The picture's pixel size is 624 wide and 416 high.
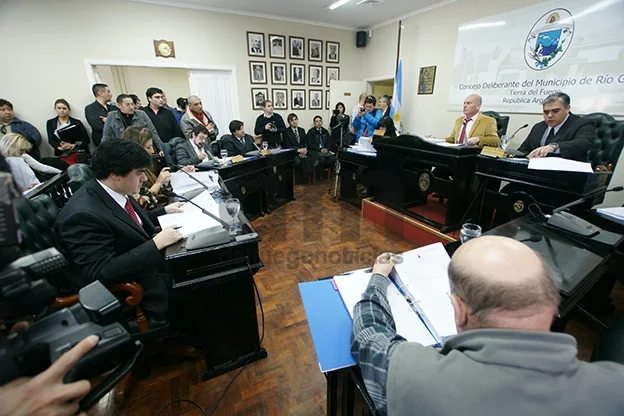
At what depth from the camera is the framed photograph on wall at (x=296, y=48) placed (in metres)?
5.39

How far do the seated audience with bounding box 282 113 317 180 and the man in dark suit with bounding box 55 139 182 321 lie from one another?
12.9 feet

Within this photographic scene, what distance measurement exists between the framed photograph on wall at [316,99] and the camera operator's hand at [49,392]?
240 inches

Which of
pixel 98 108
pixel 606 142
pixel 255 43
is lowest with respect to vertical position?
pixel 606 142

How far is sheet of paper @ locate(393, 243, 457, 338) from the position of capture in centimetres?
84

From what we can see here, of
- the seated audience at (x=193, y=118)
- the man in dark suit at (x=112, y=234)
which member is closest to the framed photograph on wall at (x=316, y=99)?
the seated audience at (x=193, y=118)

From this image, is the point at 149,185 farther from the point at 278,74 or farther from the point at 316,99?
the point at 316,99

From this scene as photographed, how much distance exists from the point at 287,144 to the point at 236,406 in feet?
15.1

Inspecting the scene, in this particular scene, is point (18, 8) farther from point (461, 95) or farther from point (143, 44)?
point (461, 95)

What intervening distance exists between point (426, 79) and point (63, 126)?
5750 millimetres

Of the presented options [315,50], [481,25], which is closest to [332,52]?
[315,50]

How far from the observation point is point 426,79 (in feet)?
15.7

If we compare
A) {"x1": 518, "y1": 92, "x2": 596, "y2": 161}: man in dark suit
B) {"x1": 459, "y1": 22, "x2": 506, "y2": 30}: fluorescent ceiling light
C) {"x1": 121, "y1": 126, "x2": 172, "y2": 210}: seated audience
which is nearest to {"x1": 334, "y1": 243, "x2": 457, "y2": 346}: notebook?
{"x1": 121, "y1": 126, "x2": 172, "y2": 210}: seated audience

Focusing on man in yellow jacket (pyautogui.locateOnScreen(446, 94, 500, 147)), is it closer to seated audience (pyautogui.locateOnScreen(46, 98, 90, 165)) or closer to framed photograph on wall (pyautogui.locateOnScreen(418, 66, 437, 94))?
framed photograph on wall (pyautogui.locateOnScreen(418, 66, 437, 94))

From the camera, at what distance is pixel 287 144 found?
17.7ft
